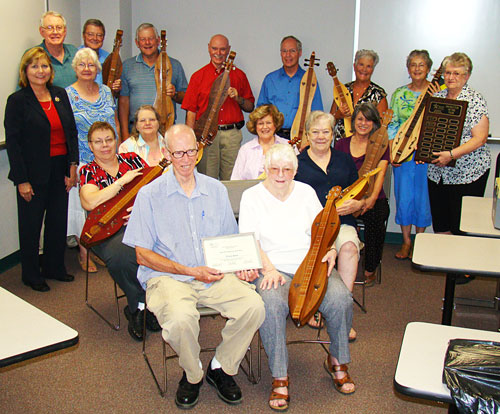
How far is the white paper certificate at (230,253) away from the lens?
2.45m

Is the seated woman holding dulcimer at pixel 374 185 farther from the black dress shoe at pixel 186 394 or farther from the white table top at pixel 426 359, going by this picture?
the white table top at pixel 426 359

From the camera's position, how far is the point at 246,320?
241 centimetres

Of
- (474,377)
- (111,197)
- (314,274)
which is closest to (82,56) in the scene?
(111,197)

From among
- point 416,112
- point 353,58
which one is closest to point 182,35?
point 353,58

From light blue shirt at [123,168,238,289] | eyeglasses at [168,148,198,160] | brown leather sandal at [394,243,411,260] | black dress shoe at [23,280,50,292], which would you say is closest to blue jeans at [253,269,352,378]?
light blue shirt at [123,168,238,289]

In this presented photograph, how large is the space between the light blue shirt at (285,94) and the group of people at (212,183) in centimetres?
1

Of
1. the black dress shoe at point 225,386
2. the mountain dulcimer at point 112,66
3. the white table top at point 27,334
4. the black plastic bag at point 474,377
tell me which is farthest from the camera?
the mountain dulcimer at point 112,66

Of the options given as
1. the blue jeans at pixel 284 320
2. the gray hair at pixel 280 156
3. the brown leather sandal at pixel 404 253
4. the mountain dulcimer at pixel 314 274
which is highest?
the gray hair at pixel 280 156

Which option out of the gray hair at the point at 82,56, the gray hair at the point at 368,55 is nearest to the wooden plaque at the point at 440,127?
the gray hair at the point at 368,55

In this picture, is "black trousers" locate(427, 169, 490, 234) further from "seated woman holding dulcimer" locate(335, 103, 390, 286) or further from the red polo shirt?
the red polo shirt

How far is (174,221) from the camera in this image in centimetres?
255

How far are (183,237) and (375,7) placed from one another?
3.06 metres

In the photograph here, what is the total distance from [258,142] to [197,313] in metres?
1.64

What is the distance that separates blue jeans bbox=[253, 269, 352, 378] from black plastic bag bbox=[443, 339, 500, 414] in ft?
3.13
